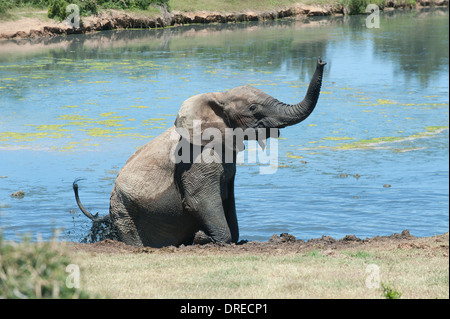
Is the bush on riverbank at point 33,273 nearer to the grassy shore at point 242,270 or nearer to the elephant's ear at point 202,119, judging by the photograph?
the grassy shore at point 242,270

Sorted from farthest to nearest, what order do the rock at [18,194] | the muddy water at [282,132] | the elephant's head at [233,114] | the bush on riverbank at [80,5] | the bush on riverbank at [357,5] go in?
the bush on riverbank at [357,5] < the bush on riverbank at [80,5] < the rock at [18,194] < the muddy water at [282,132] < the elephant's head at [233,114]

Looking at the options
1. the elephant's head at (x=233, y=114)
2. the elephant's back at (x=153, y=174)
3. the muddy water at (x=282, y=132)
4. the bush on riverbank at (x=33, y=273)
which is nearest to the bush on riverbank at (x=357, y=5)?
the muddy water at (x=282, y=132)

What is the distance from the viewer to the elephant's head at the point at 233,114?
10000mm

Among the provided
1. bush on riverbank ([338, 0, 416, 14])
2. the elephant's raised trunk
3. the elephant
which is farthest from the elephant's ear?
bush on riverbank ([338, 0, 416, 14])

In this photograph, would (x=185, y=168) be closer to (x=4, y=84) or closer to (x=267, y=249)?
(x=267, y=249)

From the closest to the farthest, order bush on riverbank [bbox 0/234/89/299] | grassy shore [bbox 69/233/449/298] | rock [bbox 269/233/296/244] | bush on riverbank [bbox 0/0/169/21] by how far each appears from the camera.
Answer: bush on riverbank [bbox 0/234/89/299]
grassy shore [bbox 69/233/449/298]
rock [bbox 269/233/296/244]
bush on riverbank [bbox 0/0/169/21]

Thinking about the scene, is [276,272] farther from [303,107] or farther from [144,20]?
[144,20]

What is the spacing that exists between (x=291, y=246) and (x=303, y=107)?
171cm

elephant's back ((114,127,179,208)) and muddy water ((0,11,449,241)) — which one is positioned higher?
elephant's back ((114,127,179,208))

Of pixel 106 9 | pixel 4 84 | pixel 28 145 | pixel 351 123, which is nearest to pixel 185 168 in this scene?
pixel 28 145

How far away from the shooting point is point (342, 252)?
30.0ft

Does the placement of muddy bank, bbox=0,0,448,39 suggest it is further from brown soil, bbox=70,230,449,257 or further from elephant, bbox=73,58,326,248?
brown soil, bbox=70,230,449,257

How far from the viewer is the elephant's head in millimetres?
10000

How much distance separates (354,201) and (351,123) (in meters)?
7.21
